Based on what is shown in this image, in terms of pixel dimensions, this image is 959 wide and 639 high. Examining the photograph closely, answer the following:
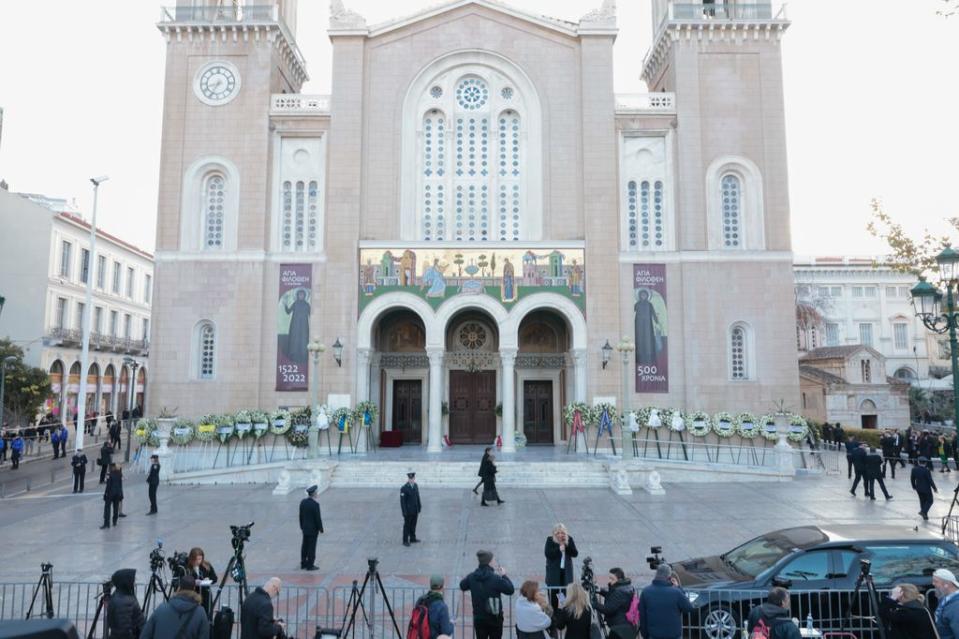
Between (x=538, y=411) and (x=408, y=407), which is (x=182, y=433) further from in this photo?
(x=538, y=411)

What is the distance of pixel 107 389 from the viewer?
4934 cm

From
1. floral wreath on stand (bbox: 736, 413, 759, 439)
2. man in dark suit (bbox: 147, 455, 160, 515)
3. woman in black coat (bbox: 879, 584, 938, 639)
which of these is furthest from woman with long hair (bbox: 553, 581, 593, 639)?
floral wreath on stand (bbox: 736, 413, 759, 439)

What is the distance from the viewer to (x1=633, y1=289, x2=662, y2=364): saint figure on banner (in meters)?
28.0

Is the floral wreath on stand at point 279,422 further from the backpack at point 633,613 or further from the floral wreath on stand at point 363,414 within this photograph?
the backpack at point 633,613

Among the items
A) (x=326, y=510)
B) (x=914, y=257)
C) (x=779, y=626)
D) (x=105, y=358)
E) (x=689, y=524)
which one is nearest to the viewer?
(x=779, y=626)

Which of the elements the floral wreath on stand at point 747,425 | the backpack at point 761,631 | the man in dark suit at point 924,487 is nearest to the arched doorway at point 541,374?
the floral wreath on stand at point 747,425

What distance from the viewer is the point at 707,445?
2623 cm

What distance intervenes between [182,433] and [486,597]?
2233 centimetres

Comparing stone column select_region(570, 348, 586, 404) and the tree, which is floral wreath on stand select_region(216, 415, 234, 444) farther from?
stone column select_region(570, 348, 586, 404)

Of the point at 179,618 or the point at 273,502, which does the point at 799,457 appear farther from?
the point at 179,618

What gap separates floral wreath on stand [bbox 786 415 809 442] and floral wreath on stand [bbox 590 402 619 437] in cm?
683

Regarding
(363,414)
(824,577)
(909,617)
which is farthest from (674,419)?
(909,617)

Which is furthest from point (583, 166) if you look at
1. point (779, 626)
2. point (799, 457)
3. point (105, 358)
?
point (105, 358)

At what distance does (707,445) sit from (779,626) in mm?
21070
